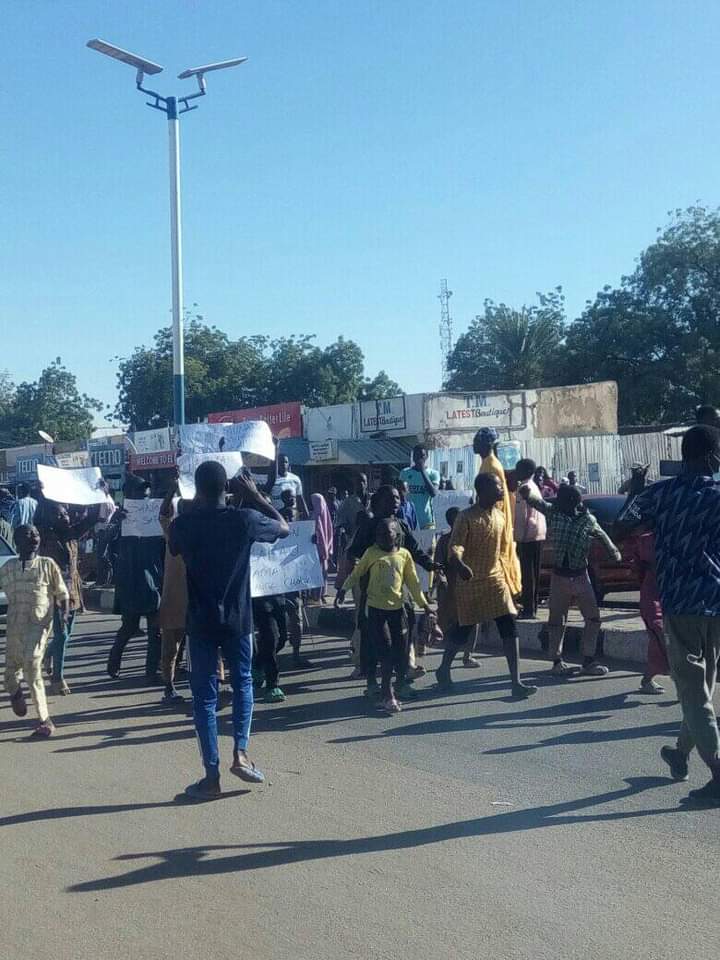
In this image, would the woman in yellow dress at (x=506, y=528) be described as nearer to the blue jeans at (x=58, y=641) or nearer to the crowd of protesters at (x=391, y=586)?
the crowd of protesters at (x=391, y=586)

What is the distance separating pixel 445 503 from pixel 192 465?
476 centimetres

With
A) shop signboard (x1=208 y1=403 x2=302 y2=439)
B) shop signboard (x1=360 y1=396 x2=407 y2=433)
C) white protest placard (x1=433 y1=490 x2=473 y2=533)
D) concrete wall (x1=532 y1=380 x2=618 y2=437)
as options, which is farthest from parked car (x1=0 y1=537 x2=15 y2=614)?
concrete wall (x1=532 y1=380 x2=618 y2=437)

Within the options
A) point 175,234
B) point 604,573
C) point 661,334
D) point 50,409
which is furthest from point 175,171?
Result: point 50,409

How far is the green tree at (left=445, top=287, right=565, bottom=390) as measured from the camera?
2169 inches

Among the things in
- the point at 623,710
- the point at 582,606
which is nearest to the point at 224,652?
the point at 623,710

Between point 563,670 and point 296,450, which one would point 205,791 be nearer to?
point 563,670

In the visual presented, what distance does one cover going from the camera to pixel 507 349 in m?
56.7

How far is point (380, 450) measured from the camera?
1264 inches

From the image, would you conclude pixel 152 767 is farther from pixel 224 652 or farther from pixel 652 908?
pixel 652 908

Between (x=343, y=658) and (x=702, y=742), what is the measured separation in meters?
Answer: 5.83

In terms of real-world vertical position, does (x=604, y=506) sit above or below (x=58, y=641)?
above

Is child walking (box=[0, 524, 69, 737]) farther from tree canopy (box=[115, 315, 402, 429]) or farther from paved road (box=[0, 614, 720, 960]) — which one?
tree canopy (box=[115, 315, 402, 429])

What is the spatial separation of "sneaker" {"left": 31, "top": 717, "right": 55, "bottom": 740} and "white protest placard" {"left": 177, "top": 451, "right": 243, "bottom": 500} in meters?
1.93

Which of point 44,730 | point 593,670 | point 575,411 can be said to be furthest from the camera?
point 575,411
